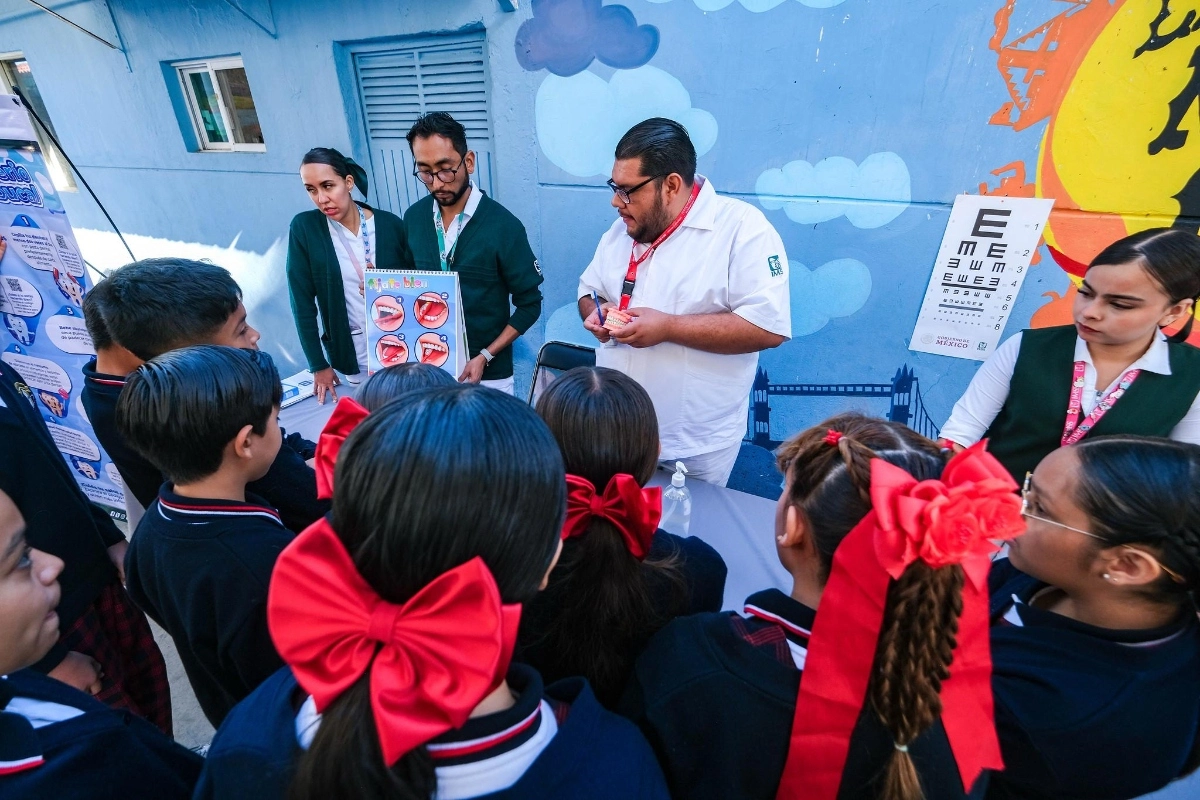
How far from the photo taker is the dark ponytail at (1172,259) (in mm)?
1487

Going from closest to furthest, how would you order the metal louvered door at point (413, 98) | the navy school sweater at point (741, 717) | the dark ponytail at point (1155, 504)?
the navy school sweater at point (741, 717) → the dark ponytail at point (1155, 504) → the metal louvered door at point (413, 98)

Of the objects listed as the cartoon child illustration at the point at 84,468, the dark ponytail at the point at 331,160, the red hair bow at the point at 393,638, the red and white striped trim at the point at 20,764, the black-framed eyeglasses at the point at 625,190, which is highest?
the dark ponytail at the point at 331,160

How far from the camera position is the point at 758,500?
2.17 m

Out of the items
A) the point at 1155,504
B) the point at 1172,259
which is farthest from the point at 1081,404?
the point at 1155,504

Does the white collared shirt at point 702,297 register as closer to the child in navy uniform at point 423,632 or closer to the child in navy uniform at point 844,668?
the child in navy uniform at point 844,668

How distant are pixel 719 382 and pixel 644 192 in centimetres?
84

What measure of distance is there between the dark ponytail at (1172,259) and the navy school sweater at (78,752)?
260 cm

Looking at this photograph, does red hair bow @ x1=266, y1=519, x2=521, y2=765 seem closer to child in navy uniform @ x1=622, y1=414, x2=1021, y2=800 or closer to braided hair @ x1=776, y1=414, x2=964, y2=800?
child in navy uniform @ x1=622, y1=414, x2=1021, y2=800

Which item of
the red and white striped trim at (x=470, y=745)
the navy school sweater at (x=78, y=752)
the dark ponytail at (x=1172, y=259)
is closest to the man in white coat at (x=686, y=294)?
the dark ponytail at (x=1172, y=259)

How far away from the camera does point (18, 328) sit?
285 cm

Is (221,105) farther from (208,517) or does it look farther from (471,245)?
(208,517)

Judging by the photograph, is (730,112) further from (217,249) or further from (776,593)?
(217,249)

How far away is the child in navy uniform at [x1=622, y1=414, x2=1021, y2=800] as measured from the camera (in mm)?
814

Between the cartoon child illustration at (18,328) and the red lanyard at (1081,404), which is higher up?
the red lanyard at (1081,404)
